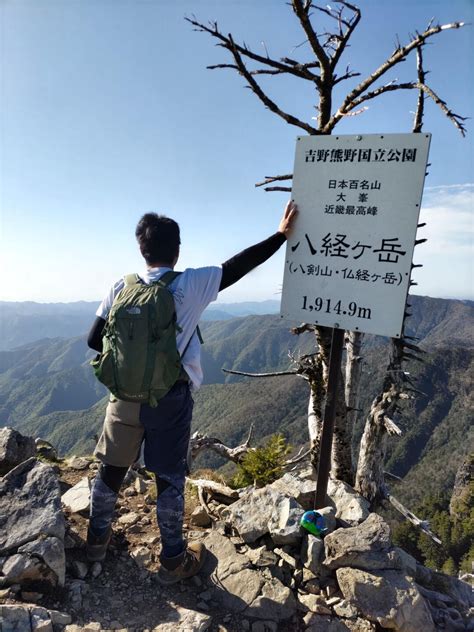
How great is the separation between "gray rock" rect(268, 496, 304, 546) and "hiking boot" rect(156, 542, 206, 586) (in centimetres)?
82

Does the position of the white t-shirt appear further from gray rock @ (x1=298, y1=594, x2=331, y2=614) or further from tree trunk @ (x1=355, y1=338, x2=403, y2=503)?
tree trunk @ (x1=355, y1=338, x2=403, y2=503)

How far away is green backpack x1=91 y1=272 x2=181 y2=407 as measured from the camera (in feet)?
10.3

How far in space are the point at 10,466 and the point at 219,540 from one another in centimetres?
345

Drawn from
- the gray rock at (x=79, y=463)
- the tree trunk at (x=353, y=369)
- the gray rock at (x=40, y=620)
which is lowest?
the gray rock at (x=79, y=463)

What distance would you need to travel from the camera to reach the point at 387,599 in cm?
347

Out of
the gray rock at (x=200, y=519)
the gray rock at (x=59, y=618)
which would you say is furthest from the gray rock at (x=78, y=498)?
the gray rock at (x=59, y=618)

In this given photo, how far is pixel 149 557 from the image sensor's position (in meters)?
3.97

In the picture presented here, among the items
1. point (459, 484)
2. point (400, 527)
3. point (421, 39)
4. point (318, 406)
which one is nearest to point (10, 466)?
point (318, 406)

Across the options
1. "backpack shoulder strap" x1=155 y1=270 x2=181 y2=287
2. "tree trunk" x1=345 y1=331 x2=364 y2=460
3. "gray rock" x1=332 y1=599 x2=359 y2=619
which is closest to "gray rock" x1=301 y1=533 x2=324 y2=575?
"gray rock" x1=332 y1=599 x2=359 y2=619

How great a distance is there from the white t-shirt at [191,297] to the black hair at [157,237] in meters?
0.12

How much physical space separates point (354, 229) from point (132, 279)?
2039mm

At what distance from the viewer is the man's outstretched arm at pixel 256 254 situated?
343 centimetres

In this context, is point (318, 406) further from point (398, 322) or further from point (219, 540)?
point (398, 322)

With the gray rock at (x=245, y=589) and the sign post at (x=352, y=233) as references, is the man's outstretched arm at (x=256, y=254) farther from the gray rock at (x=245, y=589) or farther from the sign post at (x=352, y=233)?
the gray rock at (x=245, y=589)
